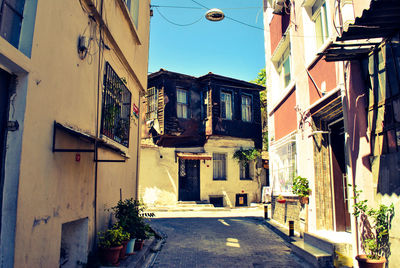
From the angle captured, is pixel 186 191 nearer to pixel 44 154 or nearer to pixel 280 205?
pixel 280 205

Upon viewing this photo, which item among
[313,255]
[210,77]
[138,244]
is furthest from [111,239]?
[210,77]

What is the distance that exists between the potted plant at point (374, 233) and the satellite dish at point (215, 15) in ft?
28.4

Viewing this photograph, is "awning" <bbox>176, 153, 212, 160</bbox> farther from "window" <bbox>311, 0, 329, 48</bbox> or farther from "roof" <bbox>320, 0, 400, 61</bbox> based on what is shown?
"roof" <bbox>320, 0, 400, 61</bbox>

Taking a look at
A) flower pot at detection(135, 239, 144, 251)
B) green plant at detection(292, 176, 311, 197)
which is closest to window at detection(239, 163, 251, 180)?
green plant at detection(292, 176, 311, 197)

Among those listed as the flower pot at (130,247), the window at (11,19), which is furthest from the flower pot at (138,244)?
the window at (11,19)

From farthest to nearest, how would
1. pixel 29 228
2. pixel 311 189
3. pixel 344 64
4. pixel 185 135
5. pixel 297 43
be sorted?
pixel 185 135, pixel 297 43, pixel 311 189, pixel 344 64, pixel 29 228

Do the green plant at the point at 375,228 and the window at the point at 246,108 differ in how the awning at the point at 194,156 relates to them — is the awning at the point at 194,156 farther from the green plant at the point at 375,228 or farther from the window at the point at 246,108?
the green plant at the point at 375,228

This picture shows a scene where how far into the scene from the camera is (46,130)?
4199 mm

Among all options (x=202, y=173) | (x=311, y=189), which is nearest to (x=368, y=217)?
(x=311, y=189)

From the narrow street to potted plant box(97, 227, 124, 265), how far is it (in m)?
1.41

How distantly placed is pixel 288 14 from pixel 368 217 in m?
7.35

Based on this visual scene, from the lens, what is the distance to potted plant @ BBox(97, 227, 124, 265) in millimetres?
5758

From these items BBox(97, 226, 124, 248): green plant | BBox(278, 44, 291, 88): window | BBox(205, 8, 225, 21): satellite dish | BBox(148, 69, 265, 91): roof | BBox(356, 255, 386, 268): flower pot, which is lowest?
BBox(356, 255, 386, 268): flower pot

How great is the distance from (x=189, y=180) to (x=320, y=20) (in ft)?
48.2
